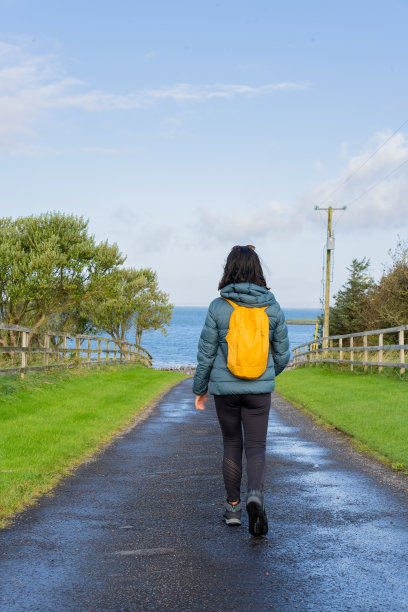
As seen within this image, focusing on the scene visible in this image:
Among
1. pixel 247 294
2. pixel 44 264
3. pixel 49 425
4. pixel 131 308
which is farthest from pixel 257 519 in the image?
pixel 131 308

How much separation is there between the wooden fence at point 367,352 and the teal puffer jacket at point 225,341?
11.3m

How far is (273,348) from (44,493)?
279 cm

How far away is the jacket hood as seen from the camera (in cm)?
511

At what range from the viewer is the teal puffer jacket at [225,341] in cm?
505

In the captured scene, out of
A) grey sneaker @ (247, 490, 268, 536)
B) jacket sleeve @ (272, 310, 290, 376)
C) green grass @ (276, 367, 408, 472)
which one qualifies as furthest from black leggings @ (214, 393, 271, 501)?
green grass @ (276, 367, 408, 472)

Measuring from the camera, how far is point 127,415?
12.8m

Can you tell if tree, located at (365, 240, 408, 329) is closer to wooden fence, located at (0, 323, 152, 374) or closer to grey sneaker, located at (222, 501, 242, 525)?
wooden fence, located at (0, 323, 152, 374)

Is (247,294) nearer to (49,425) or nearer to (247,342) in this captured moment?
(247,342)

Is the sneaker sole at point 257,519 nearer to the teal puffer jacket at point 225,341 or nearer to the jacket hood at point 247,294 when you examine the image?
the teal puffer jacket at point 225,341

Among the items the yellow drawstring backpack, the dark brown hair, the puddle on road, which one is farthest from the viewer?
the dark brown hair

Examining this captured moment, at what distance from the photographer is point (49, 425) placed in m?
9.91

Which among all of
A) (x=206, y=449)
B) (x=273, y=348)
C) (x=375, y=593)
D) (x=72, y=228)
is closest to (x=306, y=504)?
(x=273, y=348)

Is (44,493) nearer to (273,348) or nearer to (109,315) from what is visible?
(273,348)

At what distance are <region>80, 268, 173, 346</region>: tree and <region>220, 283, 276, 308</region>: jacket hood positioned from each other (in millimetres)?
35222
